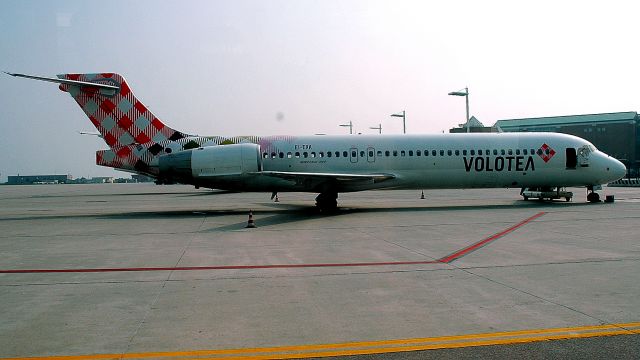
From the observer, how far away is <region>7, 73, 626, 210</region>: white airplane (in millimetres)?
21016

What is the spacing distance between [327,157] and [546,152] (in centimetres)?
989

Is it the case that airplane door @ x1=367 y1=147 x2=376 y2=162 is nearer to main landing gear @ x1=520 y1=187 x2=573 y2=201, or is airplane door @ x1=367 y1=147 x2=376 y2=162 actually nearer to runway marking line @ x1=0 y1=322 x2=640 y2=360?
main landing gear @ x1=520 y1=187 x2=573 y2=201

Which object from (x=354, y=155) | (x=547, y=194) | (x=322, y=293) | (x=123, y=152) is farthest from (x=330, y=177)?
(x=322, y=293)

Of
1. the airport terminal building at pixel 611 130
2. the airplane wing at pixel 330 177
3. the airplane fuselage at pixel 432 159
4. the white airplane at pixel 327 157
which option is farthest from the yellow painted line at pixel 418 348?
the airport terminal building at pixel 611 130

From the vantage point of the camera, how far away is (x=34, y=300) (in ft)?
22.7

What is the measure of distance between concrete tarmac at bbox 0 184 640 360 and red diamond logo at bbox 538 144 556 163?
8500mm

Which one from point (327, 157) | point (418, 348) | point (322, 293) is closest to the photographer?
point (418, 348)

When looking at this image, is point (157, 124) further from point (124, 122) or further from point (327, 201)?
point (327, 201)

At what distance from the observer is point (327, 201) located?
21.1 metres

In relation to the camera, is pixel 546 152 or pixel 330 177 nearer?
pixel 330 177

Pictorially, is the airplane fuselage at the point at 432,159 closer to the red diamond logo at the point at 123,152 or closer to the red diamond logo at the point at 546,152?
the red diamond logo at the point at 546,152

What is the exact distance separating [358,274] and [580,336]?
3.83m

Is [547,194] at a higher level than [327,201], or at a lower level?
lower

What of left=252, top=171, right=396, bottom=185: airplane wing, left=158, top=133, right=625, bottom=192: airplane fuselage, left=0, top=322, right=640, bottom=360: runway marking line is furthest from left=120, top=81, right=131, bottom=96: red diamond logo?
left=0, top=322, right=640, bottom=360: runway marking line
